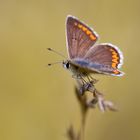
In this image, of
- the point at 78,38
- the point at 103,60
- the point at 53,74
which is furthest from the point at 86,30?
the point at 53,74

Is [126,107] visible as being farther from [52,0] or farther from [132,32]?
[52,0]

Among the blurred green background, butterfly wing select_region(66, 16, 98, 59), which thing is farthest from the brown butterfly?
the blurred green background

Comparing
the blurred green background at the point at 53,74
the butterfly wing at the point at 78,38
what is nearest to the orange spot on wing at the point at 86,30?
the butterfly wing at the point at 78,38

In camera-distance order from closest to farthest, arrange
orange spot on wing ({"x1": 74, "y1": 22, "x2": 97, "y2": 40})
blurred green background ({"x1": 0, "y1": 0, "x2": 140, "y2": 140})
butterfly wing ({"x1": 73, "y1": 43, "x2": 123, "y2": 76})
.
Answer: butterfly wing ({"x1": 73, "y1": 43, "x2": 123, "y2": 76})
orange spot on wing ({"x1": 74, "y1": 22, "x2": 97, "y2": 40})
blurred green background ({"x1": 0, "y1": 0, "x2": 140, "y2": 140})

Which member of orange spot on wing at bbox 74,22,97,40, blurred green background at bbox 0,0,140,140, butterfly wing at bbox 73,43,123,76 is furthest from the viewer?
blurred green background at bbox 0,0,140,140

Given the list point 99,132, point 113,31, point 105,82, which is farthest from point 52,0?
point 99,132

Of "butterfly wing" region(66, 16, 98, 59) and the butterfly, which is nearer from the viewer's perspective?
the butterfly

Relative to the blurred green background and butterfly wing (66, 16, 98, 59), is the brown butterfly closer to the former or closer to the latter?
butterfly wing (66, 16, 98, 59)

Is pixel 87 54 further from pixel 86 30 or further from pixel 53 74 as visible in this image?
pixel 53 74
